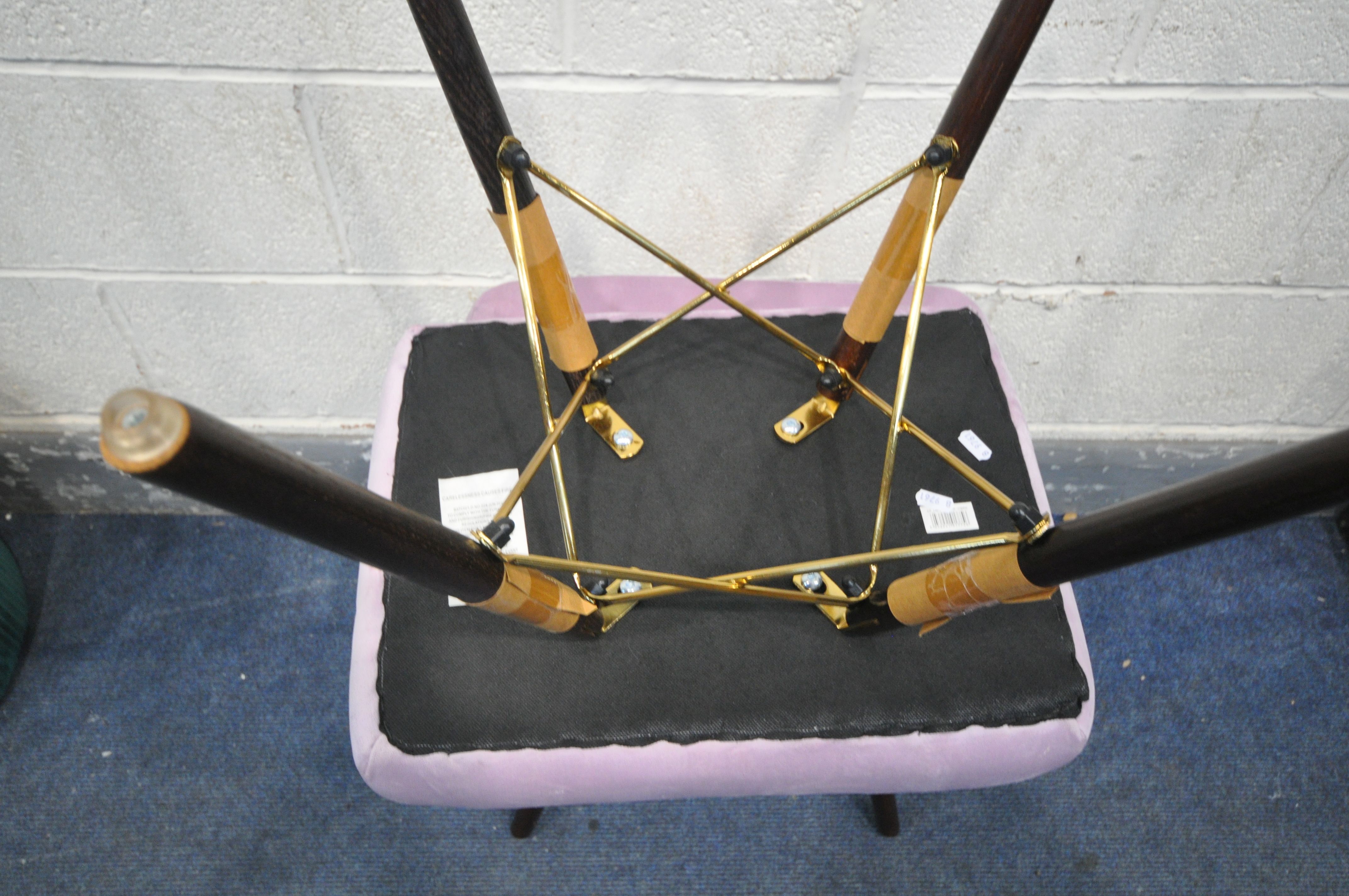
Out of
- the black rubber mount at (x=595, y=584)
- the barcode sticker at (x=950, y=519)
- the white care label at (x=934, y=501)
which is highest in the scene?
the white care label at (x=934, y=501)

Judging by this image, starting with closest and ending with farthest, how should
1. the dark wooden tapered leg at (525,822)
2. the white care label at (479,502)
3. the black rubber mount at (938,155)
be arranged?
the black rubber mount at (938,155), the white care label at (479,502), the dark wooden tapered leg at (525,822)

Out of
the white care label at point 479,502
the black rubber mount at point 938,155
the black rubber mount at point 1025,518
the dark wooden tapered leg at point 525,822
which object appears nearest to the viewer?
the black rubber mount at point 1025,518

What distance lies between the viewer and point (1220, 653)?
1232 mm

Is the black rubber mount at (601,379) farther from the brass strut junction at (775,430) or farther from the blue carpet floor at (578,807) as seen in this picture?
the blue carpet floor at (578,807)

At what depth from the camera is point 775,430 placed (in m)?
0.76

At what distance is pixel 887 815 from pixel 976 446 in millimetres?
578

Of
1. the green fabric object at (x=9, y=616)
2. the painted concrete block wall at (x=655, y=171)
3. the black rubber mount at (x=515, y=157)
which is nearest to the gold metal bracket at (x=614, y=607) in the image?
the black rubber mount at (x=515, y=157)

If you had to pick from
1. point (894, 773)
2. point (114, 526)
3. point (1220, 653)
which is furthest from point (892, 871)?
point (114, 526)

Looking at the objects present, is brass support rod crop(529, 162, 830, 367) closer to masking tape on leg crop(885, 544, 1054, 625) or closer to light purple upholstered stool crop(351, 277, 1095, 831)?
masking tape on leg crop(885, 544, 1054, 625)

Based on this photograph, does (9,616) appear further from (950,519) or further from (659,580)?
(950,519)

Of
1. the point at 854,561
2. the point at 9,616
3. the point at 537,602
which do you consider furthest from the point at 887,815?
the point at 9,616

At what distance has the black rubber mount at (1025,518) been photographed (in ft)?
1.51

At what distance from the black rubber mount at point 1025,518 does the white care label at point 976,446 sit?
297mm

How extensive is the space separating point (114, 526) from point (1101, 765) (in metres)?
1.63
